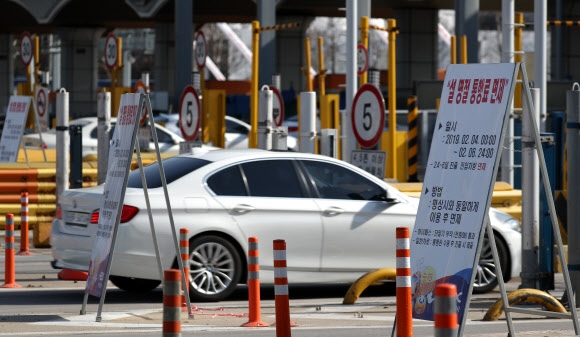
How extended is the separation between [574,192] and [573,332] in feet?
6.20

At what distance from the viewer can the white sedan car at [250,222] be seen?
13.2 m

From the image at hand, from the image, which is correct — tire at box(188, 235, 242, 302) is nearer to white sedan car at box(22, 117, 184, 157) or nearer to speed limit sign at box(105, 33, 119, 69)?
white sedan car at box(22, 117, 184, 157)

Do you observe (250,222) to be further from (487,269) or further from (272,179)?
(487,269)

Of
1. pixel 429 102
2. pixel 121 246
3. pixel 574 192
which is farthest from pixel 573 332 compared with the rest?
pixel 429 102

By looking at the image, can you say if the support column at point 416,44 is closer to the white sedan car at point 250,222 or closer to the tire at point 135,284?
the white sedan car at point 250,222

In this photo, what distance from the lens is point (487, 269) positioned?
14195 mm

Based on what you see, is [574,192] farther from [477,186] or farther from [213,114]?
[213,114]

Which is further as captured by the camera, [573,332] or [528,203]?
[528,203]

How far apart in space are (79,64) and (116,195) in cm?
4998

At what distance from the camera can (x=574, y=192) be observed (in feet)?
41.4

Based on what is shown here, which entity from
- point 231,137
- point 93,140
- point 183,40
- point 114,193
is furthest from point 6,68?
point 114,193

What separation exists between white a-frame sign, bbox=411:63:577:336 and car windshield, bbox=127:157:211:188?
4277 millimetres

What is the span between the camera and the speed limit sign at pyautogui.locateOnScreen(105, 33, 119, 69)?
33719 millimetres

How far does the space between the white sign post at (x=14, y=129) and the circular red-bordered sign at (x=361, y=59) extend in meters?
5.94
